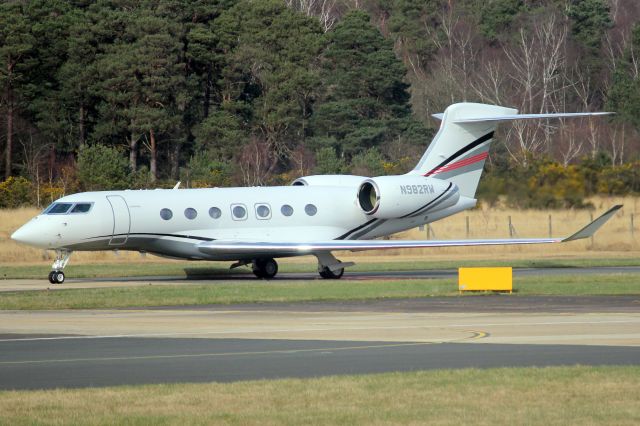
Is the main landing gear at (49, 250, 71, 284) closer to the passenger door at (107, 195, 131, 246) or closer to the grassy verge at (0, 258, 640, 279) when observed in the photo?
the passenger door at (107, 195, 131, 246)

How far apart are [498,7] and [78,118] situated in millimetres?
40201

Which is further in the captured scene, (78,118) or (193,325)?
(78,118)

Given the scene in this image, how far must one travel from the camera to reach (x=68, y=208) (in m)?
33.6

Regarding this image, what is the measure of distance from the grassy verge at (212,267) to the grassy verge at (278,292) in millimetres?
6471

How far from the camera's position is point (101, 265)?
41.6 m

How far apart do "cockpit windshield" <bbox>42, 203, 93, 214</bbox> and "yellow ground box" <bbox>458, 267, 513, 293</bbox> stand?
10431 millimetres

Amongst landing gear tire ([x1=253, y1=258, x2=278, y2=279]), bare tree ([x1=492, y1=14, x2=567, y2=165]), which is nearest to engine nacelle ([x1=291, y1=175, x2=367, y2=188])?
landing gear tire ([x1=253, y1=258, x2=278, y2=279])

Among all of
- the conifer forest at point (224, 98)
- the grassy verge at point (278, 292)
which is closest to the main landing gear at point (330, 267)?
the grassy verge at point (278, 292)

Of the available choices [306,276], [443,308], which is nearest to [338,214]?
[306,276]

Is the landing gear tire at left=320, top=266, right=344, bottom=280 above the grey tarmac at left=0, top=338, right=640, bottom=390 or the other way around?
the other way around

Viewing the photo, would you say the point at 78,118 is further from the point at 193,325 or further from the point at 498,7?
the point at 193,325

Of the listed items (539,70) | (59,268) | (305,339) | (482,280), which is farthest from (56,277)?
(539,70)

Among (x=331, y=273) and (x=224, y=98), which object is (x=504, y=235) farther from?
(x=224, y=98)

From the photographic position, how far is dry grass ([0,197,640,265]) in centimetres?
4362
